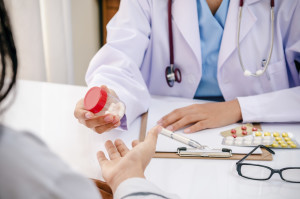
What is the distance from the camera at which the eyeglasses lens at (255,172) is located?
701 millimetres

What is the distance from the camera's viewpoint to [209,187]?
667 mm

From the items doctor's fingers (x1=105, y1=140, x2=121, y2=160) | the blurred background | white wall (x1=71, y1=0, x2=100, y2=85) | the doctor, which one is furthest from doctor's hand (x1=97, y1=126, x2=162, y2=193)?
white wall (x1=71, y1=0, x2=100, y2=85)

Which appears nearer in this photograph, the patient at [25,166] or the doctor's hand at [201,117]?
the patient at [25,166]

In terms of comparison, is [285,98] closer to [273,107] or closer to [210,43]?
[273,107]

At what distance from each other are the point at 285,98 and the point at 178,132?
370mm

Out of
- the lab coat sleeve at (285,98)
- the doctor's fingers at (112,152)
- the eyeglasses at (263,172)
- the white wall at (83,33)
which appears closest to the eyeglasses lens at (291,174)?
the eyeglasses at (263,172)

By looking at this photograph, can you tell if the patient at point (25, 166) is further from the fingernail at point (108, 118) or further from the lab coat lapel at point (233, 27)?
the lab coat lapel at point (233, 27)

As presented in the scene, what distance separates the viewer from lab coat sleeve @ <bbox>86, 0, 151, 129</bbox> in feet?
3.32

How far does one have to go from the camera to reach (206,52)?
45.7 inches

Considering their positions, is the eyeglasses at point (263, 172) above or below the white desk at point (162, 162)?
above

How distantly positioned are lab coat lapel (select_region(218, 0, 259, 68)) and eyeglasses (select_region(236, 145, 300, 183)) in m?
0.48

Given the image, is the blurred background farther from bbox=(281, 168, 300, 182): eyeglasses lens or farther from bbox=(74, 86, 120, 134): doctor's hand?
bbox=(281, 168, 300, 182): eyeglasses lens

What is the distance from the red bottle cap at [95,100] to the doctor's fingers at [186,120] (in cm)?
21

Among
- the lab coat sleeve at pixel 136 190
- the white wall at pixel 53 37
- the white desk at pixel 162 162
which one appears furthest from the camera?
the white wall at pixel 53 37
